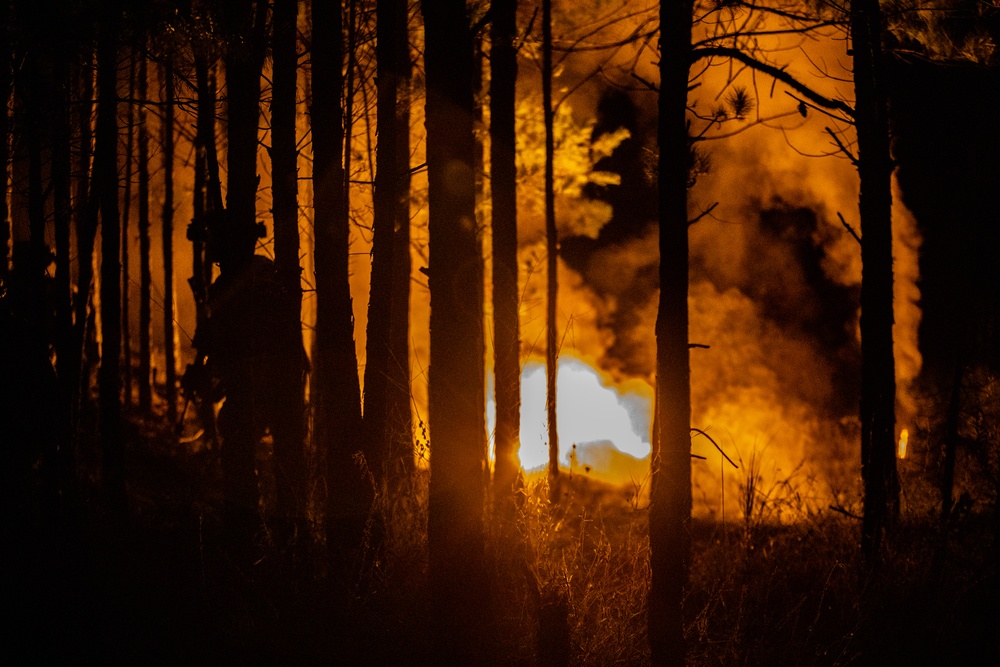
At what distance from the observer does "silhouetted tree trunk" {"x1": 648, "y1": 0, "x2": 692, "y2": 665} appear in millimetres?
5906

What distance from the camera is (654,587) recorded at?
18.8ft

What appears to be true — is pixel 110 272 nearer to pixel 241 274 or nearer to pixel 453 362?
pixel 241 274

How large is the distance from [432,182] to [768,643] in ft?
15.1

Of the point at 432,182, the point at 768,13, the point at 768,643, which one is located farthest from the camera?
the point at 768,13

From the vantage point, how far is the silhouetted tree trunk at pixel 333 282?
730 cm

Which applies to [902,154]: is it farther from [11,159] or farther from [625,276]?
[11,159]

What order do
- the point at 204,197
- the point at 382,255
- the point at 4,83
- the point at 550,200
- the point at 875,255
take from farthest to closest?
the point at 204,197
the point at 550,200
the point at 382,255
the point at 875,255
the point at 4,83

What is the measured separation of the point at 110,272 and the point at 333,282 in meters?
3.29

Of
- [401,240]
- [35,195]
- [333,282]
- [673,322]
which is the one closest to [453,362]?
[673,322]

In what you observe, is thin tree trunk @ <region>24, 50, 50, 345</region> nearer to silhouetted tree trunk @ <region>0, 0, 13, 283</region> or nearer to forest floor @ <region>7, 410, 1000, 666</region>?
silhouetted tree trunk @ <region>0, 0, 13, 283</region>

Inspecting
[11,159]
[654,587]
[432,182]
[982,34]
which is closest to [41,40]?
[11,159]

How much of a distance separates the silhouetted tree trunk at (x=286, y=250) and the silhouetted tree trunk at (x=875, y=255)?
5.82 metres

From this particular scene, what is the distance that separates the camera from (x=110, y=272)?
8727 millimetres

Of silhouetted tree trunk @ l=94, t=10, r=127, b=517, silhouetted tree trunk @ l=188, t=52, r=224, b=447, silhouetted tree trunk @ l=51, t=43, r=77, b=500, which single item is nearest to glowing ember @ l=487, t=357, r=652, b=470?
silhouetted tree trunk @ l=188, t=52, r=224, b=447
